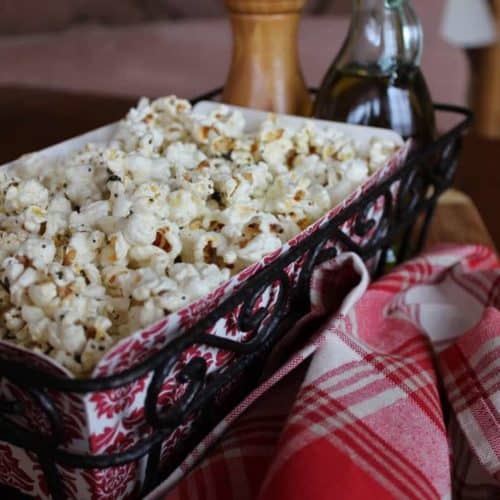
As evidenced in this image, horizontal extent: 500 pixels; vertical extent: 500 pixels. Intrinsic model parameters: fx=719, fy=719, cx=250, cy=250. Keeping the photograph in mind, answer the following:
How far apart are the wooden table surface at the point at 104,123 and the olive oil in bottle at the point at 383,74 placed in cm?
12

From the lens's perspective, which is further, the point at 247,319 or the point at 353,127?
the point at 353,127

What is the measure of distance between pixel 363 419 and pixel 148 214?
0.45 feet

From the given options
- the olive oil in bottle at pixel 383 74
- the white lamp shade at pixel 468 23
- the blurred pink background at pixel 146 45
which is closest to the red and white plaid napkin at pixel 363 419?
the olive oil in bottle at pixel 383 74

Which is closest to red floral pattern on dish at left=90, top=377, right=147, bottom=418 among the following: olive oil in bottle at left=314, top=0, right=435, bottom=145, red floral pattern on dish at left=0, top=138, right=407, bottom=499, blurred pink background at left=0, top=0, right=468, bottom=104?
red floral pattern on dish at left=0, top=138, right=407, bottom=499

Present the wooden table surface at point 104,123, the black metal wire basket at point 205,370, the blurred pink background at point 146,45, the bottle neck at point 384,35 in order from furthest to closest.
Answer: the blurred pink background at point 146,45 < the wooden table surface at point 104,123 < the bottle neck at point 384,35 < the black metal wire basket at point 205,370

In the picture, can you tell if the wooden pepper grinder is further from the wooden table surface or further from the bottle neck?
the wooden table surface

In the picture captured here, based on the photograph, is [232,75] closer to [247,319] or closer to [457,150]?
[457,150]

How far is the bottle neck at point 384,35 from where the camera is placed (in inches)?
21.3

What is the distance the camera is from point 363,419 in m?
0.32

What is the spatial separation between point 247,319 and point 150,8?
124cm

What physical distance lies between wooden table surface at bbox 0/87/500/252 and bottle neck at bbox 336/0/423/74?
164 mm

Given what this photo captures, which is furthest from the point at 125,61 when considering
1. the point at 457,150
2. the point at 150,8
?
the point at 457,150

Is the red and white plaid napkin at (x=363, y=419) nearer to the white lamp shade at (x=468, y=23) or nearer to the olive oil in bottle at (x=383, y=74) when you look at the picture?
the olive oil in bottle at (x=383, y=74)

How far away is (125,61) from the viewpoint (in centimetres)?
124
